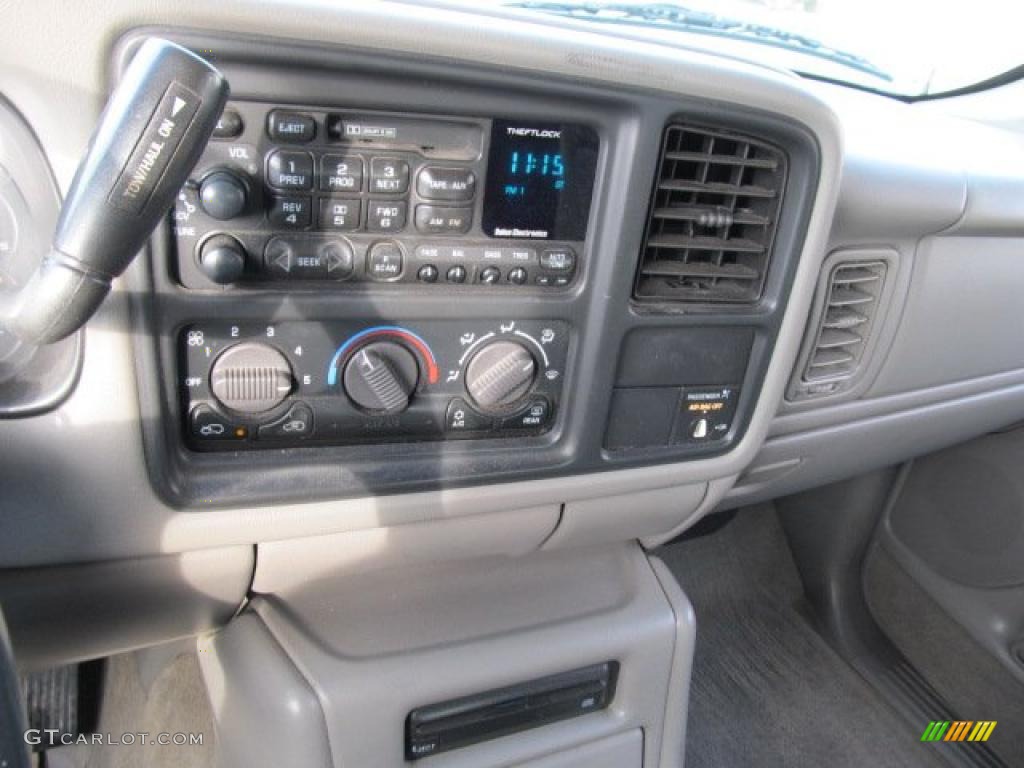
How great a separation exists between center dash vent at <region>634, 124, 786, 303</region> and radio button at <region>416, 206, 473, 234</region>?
20 cm

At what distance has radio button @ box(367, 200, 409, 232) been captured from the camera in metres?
0.70

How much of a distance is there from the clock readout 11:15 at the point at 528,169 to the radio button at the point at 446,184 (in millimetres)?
38

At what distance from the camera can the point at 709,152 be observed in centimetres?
84

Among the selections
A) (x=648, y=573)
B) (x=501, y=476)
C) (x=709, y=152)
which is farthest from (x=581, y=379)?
(x=648, y=573)

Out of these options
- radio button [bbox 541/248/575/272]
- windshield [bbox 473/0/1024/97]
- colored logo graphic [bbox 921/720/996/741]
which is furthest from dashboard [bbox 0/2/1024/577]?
colored logo graphic [bbox 921/720/996/741]

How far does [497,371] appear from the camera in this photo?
81 centimetres

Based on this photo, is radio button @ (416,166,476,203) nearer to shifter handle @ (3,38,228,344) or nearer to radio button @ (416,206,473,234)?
radio button @ (416,206,473,234)

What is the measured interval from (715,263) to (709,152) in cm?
12

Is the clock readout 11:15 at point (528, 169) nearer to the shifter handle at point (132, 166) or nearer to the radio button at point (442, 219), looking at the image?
the radio button at point (442, 219)

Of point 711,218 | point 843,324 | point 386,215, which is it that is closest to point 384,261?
point 386,215

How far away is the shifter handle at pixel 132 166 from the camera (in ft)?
1.69

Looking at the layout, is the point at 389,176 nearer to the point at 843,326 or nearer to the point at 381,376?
the point at 381,376

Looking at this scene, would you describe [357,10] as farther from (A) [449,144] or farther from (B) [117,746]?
(B) [117,746]

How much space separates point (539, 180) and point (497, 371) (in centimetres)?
18
